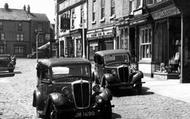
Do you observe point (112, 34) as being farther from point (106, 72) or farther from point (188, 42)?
point (106, 72)

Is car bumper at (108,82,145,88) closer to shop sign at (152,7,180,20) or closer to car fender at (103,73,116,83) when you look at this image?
car fender at (103,73,116,83)

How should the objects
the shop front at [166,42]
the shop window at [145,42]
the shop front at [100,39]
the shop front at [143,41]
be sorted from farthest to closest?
the shop front at [100,39] < the shop window at [145,42] < the shop front at [143,41] < the shop front at [166,42]

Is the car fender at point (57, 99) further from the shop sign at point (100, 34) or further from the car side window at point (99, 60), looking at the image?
the shop sign at point (100, 34)

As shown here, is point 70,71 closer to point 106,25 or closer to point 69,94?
point 69,94

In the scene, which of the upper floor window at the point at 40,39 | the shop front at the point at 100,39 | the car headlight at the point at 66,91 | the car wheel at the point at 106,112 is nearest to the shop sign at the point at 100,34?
the shop front at the point at 100,39

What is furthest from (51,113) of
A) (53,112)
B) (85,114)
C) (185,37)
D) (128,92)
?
(185,37)

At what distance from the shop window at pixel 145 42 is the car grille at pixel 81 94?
13.2 metres

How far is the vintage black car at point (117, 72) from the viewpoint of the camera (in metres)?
13.0

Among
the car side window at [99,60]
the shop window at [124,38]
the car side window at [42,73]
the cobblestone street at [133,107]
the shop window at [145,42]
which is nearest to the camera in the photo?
the car side window at [42,73]

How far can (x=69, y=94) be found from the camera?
7.77 m

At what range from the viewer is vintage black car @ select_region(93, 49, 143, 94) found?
42.6ft

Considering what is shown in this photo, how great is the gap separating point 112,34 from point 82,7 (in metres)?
9.40

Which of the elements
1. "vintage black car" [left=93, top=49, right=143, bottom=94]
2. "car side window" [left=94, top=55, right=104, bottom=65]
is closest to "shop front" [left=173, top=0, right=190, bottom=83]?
"vintage black car" [left=93, top=49, right=143, bottom=94]

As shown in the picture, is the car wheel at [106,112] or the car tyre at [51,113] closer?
the car tyre at [51,113]
